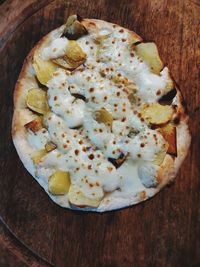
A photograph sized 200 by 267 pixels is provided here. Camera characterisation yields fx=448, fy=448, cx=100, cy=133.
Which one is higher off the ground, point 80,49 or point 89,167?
point 80,49

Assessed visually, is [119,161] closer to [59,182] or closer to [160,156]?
[160,156]

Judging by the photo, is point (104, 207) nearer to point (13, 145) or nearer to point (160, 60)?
point (13, 145)

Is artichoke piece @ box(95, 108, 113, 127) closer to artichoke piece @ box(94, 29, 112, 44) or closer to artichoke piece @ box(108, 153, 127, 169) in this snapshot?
artichoke piece @ box(108, 153, 127, 169)

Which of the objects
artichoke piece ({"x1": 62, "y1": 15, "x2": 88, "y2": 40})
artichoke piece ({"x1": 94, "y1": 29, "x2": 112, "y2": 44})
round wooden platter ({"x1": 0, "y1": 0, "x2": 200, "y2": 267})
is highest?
artichoke piece ({"x1": 62, "y1": 15, "x2": 88, "y2": 40})

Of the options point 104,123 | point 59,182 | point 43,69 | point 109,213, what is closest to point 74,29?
point 43,69

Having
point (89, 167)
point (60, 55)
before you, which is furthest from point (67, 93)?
point (89, 167)

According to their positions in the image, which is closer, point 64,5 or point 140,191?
point 140,191

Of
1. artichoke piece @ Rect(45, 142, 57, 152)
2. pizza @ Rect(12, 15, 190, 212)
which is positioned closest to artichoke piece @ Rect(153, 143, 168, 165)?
pizza @ Rect(12, 15, 190, 212)

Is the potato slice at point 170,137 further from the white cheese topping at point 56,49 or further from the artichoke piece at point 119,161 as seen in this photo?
the white cheese topping at point 56,49
